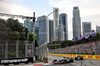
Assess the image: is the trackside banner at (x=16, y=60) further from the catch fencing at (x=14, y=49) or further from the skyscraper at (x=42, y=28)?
the skyscraper at (x=42, y=28)

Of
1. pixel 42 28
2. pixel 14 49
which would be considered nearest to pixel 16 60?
pixel 14 49

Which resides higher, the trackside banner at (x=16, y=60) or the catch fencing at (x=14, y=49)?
the catch fencing at (x=14, y=49)

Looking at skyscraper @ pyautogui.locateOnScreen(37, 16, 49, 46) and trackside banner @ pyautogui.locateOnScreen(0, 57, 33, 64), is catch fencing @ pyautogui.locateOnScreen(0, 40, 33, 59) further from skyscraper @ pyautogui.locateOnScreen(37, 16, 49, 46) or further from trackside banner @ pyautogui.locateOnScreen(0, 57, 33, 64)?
skyscraper @ pyautogui.locateOnScreen(37, 16, 49, 46)

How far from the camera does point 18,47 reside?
23641 millimetres

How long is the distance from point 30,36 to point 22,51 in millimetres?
32021

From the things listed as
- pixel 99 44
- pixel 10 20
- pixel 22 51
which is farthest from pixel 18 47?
pixel 10 20

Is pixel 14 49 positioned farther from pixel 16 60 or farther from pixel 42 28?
pixel 42 28

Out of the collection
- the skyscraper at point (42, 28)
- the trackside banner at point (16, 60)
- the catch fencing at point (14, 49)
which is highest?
the skyscraper at point (42, 28)

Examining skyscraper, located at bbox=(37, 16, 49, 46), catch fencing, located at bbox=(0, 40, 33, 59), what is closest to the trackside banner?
catch fencing, located at bbox=(0, 40, 33, 59)

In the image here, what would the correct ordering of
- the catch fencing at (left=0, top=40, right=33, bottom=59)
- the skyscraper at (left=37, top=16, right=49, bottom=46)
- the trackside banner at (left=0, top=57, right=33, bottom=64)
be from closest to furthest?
the catch fencing at (left=0, top=40, right=33, bottom=59), the trackside banner at (left=0, top=57, right=33, bottom=64), the skyscraper at (left=37, top=16, right=49, bottom=46)

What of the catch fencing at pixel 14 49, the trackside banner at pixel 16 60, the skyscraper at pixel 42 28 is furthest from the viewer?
the skyscraper at pixel 42 28

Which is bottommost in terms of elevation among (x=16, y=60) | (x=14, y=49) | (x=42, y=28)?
(x=16, y=60)

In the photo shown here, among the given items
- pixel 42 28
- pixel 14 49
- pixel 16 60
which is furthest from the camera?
pixel 42 28

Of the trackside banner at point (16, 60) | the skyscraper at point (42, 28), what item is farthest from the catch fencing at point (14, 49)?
the skyscraper at point (42, 28)
